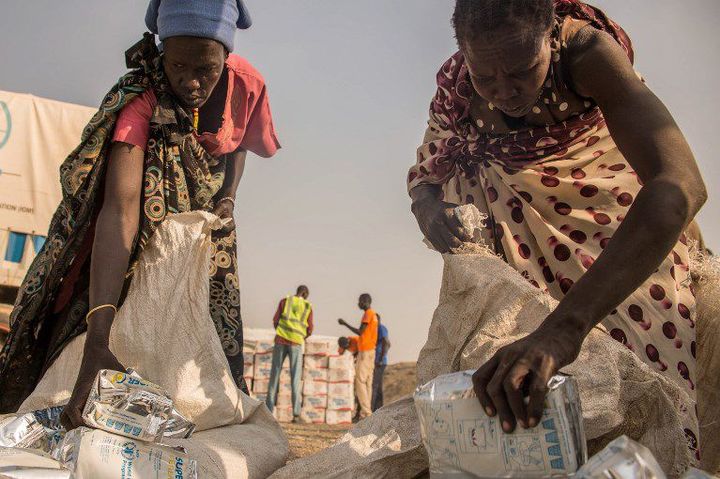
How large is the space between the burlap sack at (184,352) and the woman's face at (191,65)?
0.45 meters

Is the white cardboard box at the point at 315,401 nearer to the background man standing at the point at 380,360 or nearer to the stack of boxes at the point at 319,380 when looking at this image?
the stack of boxes at the point at 319,380

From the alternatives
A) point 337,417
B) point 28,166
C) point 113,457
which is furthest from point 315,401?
point 113,457

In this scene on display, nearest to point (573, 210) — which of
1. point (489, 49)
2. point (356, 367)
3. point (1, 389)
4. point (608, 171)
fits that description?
point (608, 171)

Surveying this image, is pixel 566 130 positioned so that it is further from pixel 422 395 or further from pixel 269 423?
pixel 269 423

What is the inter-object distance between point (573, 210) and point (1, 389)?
2.18m

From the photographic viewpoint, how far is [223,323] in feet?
10.2

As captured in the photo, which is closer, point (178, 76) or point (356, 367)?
point (178, 76)

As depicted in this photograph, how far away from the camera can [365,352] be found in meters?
11.6

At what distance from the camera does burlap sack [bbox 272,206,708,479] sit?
1.88 meters

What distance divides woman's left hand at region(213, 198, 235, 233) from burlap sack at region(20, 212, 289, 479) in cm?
31

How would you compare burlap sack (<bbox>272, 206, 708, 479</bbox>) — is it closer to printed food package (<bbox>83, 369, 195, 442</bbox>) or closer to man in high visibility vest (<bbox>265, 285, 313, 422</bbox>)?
printed food package (<bbox>83, 369, 195, 442</bbox>)

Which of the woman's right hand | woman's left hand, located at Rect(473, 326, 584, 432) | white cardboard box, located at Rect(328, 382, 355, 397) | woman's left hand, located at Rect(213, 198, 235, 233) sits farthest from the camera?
white cardboard box, located at Rect(328, 382, 355, 397)

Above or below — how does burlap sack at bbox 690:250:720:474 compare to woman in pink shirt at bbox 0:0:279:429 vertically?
below

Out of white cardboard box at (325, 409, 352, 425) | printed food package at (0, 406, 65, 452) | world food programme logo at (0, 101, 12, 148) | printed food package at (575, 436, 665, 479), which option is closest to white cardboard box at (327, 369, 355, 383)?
white cardboard box at (325, 409, 352, 425)
